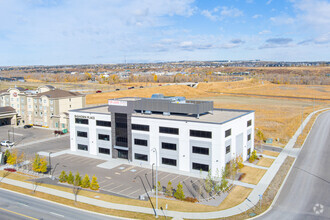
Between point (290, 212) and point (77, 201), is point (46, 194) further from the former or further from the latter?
point (290, 212)

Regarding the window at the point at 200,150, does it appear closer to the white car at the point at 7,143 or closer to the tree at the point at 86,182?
the tree at the point at 86,182

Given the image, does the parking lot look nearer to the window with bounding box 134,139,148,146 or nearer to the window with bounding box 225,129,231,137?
the window with bounding box 134,139,148,146

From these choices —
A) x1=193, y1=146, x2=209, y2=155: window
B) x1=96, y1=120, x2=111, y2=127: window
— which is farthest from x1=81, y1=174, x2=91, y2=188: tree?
x1=193, y1=146, x2=209, y2=155: window

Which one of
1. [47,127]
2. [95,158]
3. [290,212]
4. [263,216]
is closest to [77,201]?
[95,158]

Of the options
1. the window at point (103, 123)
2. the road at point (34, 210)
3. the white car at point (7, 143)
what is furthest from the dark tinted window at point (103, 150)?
the white car at point (7, 143)

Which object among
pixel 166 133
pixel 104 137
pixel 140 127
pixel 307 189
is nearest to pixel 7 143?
pixel 104 137

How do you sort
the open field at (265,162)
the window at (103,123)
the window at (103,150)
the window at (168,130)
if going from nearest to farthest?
the window at (168,130), the open field at (265,162), the window at (103,123), the window at (103,150)
